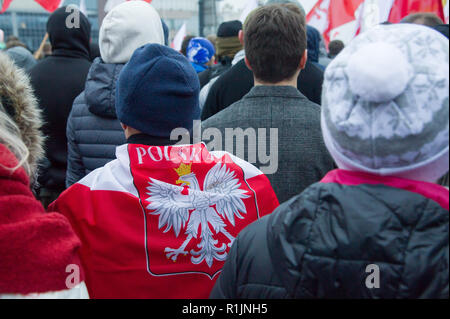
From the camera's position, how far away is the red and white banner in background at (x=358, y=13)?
5.82 metres

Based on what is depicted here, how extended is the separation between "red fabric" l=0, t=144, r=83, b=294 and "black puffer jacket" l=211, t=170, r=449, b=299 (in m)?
0.51

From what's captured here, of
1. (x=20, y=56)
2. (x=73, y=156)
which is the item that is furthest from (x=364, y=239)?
(x=20, y=56)

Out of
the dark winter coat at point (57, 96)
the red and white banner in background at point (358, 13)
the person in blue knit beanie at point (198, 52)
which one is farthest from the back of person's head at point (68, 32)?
the red and white banner in background at point (358, 13)

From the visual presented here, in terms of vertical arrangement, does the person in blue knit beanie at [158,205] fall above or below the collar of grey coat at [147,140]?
below

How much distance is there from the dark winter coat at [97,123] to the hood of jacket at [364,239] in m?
1.62

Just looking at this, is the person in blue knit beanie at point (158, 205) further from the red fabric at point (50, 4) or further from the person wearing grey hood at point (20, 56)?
the red fabric at point (50, 4)

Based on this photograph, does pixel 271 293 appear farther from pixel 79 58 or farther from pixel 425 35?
pixel 79 58

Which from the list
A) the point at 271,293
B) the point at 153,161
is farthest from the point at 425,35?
the point at 153,161

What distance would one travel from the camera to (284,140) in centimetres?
217

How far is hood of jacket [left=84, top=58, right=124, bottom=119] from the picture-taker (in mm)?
2467

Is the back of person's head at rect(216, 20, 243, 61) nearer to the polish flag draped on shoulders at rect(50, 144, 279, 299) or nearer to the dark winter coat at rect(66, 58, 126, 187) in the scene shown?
the dark winter coat at rect(66, 58, 126, 187)

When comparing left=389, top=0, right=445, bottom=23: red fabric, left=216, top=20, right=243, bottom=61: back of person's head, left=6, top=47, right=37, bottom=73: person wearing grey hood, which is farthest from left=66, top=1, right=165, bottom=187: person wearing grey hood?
left=389, top=0, right=445, bottom=23: red fabric

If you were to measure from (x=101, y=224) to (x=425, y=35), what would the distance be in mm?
1094

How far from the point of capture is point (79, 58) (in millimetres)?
3426
